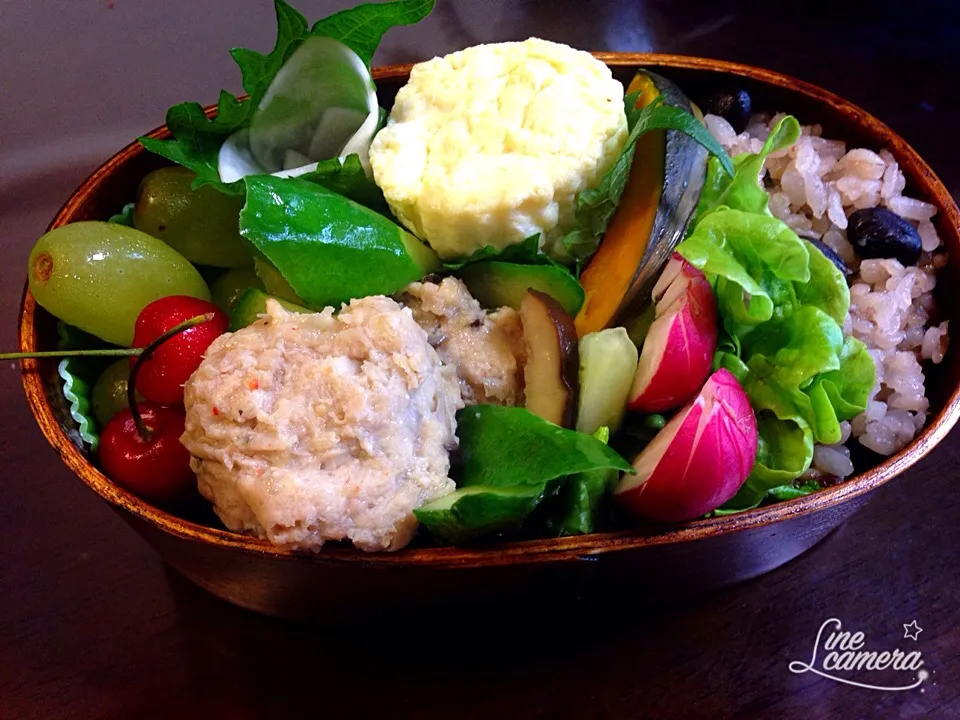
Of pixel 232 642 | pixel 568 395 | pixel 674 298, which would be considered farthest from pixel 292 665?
pixel 674 298

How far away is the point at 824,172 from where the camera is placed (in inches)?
62.2

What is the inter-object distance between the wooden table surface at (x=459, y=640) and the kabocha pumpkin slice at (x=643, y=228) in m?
0.49

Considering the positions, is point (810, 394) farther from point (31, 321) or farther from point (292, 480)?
point (31, 321)

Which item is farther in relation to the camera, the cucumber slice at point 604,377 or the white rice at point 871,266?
the white rice at point 871,266

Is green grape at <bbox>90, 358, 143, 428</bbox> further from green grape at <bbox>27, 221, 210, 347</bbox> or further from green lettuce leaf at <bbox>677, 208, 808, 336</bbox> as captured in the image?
green lettuce leaf at <bbox>677, 208, 808, 336</bbox>

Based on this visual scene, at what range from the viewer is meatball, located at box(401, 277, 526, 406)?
4.04 feet

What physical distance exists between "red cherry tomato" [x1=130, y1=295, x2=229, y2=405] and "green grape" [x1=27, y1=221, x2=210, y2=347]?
0.30 ft

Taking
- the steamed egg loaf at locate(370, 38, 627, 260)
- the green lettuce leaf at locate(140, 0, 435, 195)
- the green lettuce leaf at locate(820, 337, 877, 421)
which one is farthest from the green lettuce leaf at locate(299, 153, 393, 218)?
the green lettuce leaf at locate(820, 337, 877, 421)

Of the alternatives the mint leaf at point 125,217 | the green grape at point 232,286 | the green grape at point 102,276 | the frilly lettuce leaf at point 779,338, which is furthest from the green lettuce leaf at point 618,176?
the mint leaf at point 125,217

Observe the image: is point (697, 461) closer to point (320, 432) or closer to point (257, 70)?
point (320, 432)

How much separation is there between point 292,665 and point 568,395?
26.6 inches

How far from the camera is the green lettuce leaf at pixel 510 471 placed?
3.30 ft

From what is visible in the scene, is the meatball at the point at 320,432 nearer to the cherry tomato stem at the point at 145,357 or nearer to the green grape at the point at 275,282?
→ the cherry tomato stem at the point at 145,357

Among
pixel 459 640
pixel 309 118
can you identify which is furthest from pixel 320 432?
pixel 309 118
